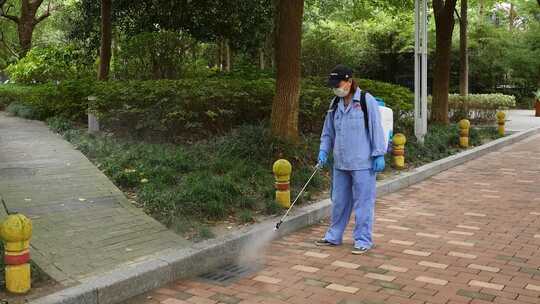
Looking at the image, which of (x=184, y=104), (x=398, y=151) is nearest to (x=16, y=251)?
(x=184, y=104)

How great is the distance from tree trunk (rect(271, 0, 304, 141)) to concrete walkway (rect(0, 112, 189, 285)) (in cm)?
270

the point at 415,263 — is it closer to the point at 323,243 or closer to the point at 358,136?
the point at 323,243

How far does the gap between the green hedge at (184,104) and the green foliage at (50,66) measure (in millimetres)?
5410

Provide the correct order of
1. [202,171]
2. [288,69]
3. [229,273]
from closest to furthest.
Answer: [229,273], [202,171], [288,69]

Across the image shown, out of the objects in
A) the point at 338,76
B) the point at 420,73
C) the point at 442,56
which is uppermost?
the point at 442,56

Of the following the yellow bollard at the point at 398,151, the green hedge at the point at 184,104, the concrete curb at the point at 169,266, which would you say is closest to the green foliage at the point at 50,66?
the green hedge at the point at 184,104

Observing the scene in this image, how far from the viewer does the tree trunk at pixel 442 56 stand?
14.8 metres

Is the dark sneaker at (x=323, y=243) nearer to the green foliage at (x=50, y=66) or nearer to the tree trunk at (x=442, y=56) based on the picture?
the tree trunk at (x=442, y=56)

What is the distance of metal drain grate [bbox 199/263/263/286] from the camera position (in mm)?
5051

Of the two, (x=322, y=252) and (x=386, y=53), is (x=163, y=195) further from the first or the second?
(x=386, y=53)

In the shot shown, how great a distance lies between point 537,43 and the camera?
2978 cm

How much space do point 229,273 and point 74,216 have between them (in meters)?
1.88

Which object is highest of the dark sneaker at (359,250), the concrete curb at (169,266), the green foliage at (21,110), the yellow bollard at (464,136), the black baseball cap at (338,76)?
the black baseball cap at (338,76)

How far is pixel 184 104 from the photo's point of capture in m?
9.98
